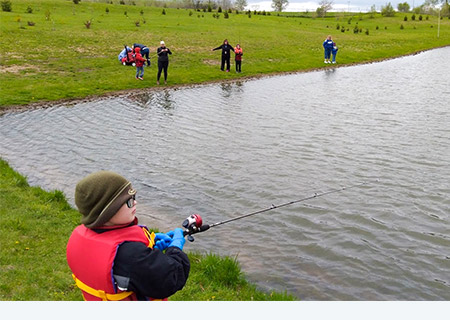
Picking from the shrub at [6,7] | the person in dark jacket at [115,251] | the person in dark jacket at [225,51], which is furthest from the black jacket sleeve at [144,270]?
the shrub at [6,7]

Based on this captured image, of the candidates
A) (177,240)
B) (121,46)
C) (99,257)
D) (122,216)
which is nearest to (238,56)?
(121,46)

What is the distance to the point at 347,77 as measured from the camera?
28172 millimetres

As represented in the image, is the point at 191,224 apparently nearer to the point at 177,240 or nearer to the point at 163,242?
the point at 163,242

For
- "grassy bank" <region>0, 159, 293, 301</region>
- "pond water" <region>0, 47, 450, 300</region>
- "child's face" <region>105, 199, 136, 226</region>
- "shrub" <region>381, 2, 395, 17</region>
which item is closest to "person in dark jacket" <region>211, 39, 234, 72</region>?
"pond water" <region>0, 47, 450, 300</region>

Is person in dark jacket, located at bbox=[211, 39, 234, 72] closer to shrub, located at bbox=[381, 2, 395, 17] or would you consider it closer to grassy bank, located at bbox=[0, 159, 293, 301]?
grassy bank, located at bbox=[0, 159, 293, 301]

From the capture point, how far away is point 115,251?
3.00m

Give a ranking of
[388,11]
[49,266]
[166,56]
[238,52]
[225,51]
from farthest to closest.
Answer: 1. [388,11]
2. [225,51]
3. [238,52]
4. [166,56]
5. [49,266]

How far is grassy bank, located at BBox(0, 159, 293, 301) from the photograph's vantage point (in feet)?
18.3

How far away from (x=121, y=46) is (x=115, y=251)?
32706 millimetres

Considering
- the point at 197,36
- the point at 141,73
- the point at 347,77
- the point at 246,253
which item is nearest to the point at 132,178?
the point at 246,253

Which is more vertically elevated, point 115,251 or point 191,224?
point 115,251

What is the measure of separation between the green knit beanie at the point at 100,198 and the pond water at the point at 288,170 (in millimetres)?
3748

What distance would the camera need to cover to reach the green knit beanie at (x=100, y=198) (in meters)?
3.01

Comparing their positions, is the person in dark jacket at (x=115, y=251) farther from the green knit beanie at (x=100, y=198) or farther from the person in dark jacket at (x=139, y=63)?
the person in dark jacket at (x=139, y=63)
